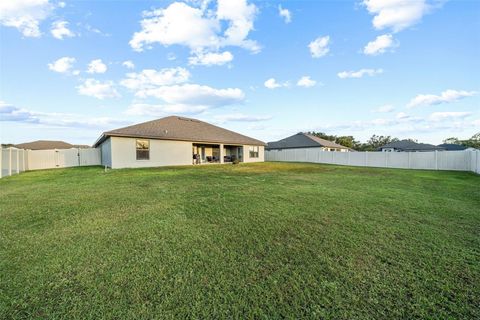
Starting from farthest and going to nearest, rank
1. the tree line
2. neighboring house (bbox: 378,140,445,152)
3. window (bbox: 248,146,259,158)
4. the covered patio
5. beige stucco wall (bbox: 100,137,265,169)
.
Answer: the tree line
neighboring house (bbox: 378,140,445,152)
window (bbox: 248,146,259,158)
the covered patio
beige stucco wall (bbox: 100,137,265,169)

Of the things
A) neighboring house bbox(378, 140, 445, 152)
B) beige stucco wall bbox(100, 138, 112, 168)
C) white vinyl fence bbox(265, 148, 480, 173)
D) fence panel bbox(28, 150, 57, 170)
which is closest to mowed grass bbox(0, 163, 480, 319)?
beige stucco wall bbox(100, 138, 112, 168)

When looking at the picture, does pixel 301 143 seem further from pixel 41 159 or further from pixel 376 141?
pixel 376 141

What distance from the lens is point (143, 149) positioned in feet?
51.7

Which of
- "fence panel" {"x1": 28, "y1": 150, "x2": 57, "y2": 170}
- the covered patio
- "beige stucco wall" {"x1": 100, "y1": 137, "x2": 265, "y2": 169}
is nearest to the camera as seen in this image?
"beige stucco wall" {"x1": 100, "y1": 137, "x2": 265, "y2": 169}

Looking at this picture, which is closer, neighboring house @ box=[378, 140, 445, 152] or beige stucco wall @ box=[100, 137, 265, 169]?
beige stucco wall @ box=[100, 137, 265, 169]

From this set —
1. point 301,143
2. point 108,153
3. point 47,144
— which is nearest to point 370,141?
point 301,143

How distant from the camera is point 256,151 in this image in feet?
84.6

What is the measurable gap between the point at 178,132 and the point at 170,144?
1.58m

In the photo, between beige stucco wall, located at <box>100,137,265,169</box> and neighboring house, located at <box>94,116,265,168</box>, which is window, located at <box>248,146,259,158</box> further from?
beige stucco wall, located at <box>100,137,265,169</box>

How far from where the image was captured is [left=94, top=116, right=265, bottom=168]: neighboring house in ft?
48.3

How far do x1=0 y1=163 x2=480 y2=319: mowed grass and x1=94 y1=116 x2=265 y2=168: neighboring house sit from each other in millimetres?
9984

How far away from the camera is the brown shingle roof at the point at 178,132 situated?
1530 centimetres

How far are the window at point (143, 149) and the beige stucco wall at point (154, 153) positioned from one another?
0.73ft

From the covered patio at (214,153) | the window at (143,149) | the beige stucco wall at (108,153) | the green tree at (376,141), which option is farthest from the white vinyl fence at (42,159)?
the green tree at (376,141)
